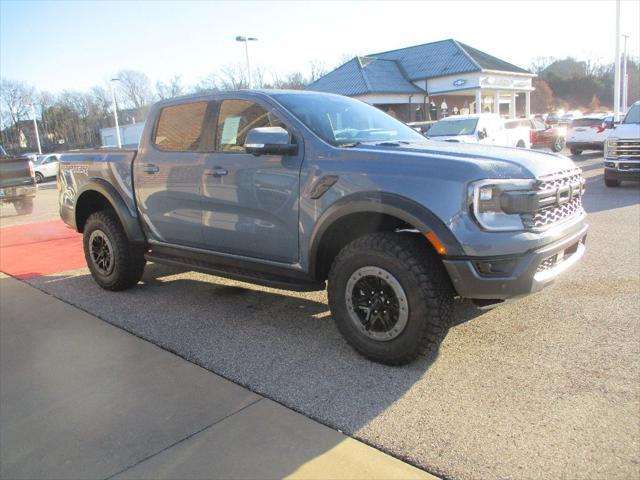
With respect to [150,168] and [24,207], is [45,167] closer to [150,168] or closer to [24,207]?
[24,207]

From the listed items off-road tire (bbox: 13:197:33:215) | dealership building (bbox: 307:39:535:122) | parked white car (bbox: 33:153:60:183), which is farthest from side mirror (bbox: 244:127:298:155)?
dealership building (bbox: 307:39:535:122)

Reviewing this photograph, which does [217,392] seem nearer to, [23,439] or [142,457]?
[142,457]

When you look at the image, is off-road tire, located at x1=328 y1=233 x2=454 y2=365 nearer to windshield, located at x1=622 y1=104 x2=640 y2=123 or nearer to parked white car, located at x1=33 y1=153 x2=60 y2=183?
windshield, located at x1=622 y1=104 x2=640 y2=123

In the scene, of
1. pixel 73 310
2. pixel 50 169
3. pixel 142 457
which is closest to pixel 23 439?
pixel 142 457

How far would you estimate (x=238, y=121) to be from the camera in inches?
179

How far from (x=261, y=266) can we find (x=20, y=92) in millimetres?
100124

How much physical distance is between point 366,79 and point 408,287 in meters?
34.1

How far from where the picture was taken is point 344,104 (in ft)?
15.7

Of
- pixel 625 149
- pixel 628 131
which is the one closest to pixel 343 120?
pixel 625 149

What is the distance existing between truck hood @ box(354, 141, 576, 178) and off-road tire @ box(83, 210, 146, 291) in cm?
292

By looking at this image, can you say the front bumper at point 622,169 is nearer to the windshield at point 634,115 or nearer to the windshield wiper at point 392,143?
the windshield at point 634,115

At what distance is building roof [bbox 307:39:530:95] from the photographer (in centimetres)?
3578

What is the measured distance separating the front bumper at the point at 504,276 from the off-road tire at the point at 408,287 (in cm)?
16

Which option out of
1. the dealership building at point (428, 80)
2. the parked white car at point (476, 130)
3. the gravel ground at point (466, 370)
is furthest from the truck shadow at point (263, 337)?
the dealership building at point (428, 80)
